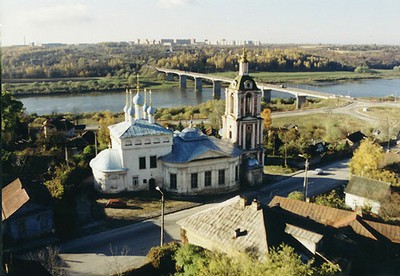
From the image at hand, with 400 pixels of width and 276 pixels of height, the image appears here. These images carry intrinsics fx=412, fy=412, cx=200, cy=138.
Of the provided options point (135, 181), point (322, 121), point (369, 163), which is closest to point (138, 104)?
point (135, 181)

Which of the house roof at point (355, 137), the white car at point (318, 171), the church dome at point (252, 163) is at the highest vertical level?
the church dome at point (252, 163)

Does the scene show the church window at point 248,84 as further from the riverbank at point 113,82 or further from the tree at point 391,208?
the riverbank at point 113,82

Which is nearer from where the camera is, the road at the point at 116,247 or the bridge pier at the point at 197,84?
the road at the point at 116,247

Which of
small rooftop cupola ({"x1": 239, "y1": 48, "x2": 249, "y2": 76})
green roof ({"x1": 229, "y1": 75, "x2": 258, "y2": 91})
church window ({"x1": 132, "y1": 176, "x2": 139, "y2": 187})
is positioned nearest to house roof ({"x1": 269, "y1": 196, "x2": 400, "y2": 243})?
church window ({"x1": 132, "y1": 176, "x2": 139, "y2": 187})

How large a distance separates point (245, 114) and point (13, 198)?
15245 mm

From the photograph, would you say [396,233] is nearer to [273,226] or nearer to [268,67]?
[273,226]

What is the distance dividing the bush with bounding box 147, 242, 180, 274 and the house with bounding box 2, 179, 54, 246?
590 cm

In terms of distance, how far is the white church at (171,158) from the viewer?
24.9m

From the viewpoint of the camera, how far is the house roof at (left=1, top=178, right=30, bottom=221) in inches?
727

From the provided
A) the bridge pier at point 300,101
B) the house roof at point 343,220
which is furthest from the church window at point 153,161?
the bridge pier at point 300,101

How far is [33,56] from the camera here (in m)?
76.8

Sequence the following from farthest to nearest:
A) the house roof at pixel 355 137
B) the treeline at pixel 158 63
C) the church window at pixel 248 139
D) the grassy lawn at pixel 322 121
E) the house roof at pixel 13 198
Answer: the treeline at pixel 158 63, the grassy lawn at pixel 322 121, the house roof at pixel 355 137, the church window at pixel 248 139, the house roof at pixel 13 198

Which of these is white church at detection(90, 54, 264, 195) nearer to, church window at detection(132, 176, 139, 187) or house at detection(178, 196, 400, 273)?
church window at detection(132, 176, 139, 187)

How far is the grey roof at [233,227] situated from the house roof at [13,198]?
7.52m
